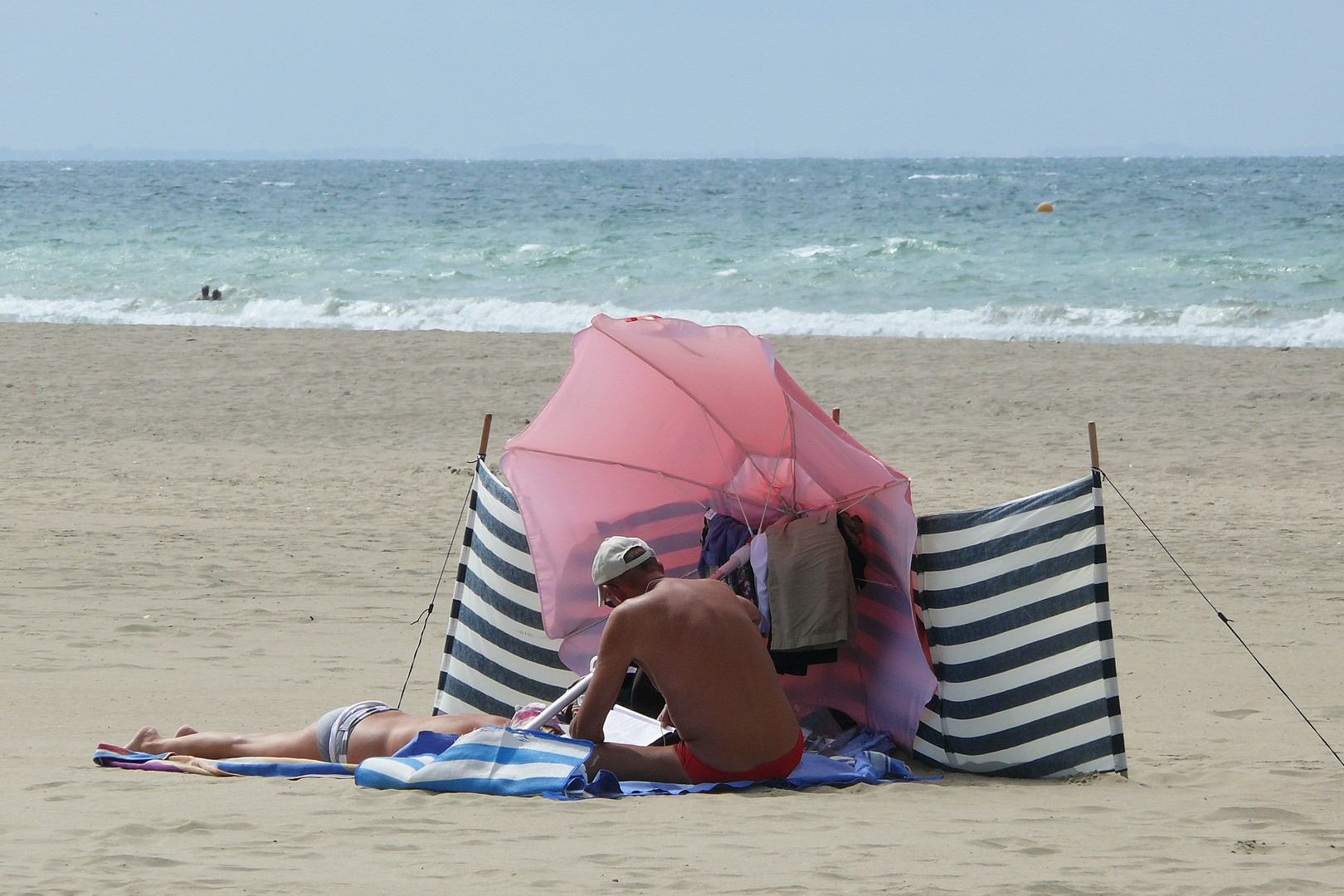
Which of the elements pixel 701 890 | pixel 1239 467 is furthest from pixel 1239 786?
pixel 1239 467

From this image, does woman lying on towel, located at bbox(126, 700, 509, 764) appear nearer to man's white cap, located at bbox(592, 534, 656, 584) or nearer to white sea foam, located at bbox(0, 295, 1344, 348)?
man's white cap, located at bbox(592, 534, 656, 584)

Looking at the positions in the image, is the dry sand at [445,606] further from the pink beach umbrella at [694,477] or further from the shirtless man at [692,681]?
the pink beach umbrella at [694,477]

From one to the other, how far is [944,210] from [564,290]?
17.1 meters

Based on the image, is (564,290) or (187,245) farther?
(187,245)

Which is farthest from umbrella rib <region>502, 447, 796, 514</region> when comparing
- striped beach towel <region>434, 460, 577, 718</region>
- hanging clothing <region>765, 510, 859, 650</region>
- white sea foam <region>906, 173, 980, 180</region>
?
white sea foam <region>906, 173, 980, 180</region>

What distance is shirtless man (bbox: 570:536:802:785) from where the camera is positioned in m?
3.94

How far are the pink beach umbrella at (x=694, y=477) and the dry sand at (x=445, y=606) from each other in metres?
0.64

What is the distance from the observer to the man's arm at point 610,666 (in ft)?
12.9

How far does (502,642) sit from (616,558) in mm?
1145

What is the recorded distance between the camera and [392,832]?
3.41 m

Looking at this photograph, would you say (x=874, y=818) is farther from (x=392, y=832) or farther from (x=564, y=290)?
(x=564, y=290)

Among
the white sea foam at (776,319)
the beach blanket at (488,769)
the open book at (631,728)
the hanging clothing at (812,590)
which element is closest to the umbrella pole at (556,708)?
the beach blanket at (488,769)

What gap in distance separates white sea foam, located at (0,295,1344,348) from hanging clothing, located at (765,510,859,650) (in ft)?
36.4

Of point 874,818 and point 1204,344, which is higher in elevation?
point 1204,344
